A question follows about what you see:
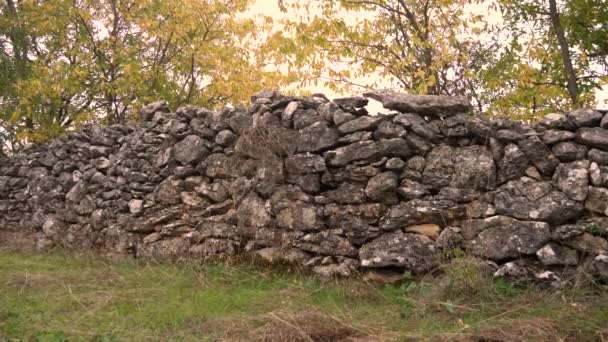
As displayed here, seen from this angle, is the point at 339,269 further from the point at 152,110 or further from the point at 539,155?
the point at 152,110

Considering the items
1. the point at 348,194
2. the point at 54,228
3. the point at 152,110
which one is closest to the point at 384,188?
the point at 348,194

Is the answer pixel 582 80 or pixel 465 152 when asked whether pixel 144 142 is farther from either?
pixel 582 80

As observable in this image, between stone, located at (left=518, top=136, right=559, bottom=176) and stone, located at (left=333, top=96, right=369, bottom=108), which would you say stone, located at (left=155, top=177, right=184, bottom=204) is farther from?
stone, located at (left=518, top=136, right=559, bottom=176)

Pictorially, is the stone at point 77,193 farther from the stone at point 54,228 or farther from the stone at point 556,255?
the stone at point 556,255

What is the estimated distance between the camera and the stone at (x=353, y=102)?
5.78 meters

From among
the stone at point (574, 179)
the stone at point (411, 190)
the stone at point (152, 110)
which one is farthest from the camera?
the stone at point (152, 110)

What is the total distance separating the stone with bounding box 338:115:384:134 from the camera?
550 centimetres

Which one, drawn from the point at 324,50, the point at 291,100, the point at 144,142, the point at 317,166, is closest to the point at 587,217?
the point at 317,166

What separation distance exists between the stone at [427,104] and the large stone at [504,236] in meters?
1.15

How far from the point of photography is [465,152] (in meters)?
5.12

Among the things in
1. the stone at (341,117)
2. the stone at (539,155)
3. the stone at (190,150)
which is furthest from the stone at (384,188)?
the stone at (190,150)

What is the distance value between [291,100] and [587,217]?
3.22 metres

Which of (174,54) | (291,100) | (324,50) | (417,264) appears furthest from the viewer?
(174,54)

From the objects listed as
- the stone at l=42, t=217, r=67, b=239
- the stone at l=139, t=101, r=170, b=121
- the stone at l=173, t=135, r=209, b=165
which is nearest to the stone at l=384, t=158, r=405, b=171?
the stone at l=173, t=135, r=209, b=165
